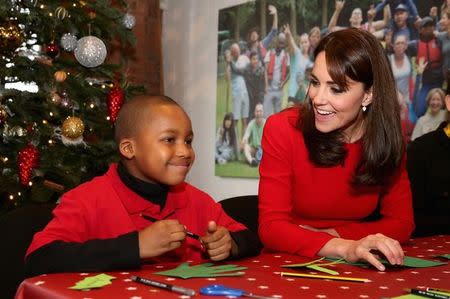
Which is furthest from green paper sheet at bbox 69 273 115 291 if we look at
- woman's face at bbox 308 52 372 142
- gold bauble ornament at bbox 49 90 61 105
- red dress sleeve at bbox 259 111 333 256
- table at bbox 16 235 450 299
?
gold bauble ornament at bbox 49 90 61 105

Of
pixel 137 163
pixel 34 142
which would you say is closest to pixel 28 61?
pixel 34 142

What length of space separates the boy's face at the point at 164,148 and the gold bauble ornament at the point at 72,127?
5.47 feet

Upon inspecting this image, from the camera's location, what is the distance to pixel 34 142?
10.4 ft

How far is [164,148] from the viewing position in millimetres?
1534

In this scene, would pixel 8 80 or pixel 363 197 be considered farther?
pixel 8 80

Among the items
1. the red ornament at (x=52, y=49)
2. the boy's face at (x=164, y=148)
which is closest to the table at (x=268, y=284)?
the boy's face at (x=164, y=148)

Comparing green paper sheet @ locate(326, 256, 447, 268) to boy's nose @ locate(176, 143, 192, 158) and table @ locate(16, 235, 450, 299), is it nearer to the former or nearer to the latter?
table @ locate(16, 235, 450, 299)

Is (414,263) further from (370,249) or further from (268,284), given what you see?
(268,284)

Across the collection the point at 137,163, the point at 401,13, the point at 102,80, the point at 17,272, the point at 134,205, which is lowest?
the point at 17,272

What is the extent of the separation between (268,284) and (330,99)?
2.71ft

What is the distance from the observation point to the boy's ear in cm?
158

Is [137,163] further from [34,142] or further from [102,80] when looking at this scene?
[102,80]

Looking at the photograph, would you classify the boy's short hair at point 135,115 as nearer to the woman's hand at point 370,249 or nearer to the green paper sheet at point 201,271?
the green paper sheet at point 201,271

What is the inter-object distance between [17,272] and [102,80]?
223 cm
